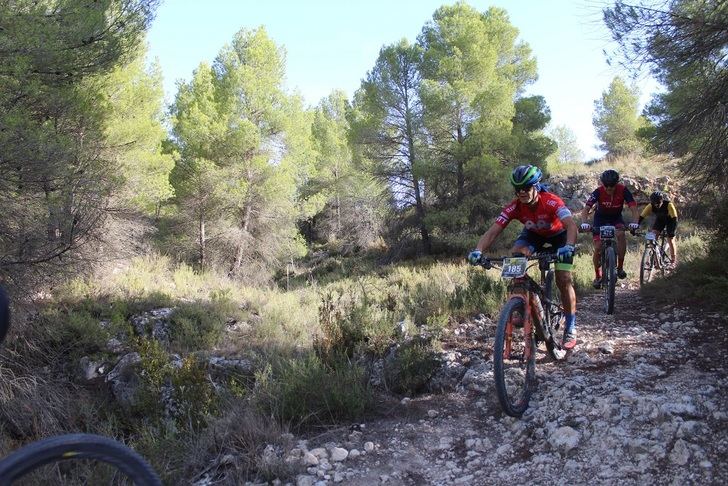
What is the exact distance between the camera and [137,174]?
14.4 m

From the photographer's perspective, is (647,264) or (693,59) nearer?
(693,59)

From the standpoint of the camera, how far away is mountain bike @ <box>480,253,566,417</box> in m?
3.74

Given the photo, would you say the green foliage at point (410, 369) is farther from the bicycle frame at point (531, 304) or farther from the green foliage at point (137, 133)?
the green foliage at point (137, 133)

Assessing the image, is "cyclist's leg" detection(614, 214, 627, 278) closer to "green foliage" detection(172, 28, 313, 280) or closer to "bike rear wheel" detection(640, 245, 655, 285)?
"bike rear wheel" detection(640, 245, 655, 285)

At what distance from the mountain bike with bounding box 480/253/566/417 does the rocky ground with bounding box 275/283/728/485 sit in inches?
6.6

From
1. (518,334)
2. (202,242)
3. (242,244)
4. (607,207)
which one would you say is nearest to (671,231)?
(607,207)

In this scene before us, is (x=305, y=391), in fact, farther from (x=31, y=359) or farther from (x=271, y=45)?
(x=271, y=45)

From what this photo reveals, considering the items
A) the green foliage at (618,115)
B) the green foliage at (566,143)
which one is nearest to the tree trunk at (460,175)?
the green foliage at (618,115)

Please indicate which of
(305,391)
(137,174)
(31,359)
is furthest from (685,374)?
(137,174)

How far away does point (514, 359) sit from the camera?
4.00m

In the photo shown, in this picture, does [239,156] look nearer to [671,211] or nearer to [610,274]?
[671,211]

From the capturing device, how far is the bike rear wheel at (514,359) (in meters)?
3.72

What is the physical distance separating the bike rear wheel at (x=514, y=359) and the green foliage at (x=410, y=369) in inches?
38.9

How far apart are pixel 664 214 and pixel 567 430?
24.1 feet
